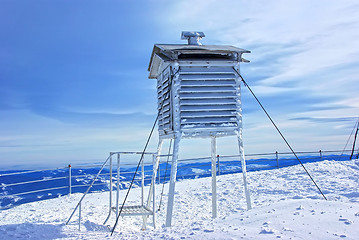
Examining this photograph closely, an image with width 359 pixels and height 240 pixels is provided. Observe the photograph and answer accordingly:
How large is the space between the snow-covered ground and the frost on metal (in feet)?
7.09

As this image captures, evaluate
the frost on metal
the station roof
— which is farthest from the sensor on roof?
the frost on metal

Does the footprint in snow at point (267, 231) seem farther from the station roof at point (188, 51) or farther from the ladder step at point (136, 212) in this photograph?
the station roof at point (188, 51)

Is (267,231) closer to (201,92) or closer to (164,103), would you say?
(201,92)

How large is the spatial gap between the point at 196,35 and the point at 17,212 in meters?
7.93

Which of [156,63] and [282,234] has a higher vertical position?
[156,63]

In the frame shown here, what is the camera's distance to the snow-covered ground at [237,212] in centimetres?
550

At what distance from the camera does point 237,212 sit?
931 centimetres

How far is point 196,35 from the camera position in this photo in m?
9.16

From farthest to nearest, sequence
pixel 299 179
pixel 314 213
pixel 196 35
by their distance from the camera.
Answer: pixel 299 179 → pixel 196 35 → pixel 314 213

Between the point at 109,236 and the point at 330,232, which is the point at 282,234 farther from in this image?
the point at 109,236

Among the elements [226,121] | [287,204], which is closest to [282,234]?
[287,204]

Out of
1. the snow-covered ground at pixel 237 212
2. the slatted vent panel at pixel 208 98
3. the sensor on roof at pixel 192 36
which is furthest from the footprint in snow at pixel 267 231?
the sensor on roof at pixel 192 36

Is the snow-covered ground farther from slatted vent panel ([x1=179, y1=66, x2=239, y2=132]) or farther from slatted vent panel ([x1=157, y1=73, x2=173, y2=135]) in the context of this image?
slatted vent panel ([x1=157, y1=73, x2=173, y2=135])

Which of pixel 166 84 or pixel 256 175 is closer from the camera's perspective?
pixel 166 84
